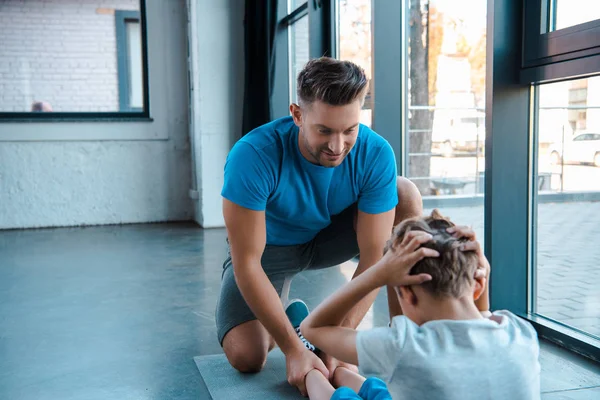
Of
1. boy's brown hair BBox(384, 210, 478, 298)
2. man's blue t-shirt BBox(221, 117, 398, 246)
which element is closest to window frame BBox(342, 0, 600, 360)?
man's blue t-shirt BBox(221, 117, 398, 246)

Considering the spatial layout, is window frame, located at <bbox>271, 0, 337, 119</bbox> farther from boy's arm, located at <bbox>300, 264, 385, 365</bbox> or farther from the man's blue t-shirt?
boy's arm, located at <bbox>300, 264, 385, 365</bbox>

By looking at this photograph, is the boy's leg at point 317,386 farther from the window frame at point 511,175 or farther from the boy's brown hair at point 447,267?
the window frame at point 511,175

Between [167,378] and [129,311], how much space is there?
0.85 meters

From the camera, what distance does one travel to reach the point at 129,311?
2770 mm

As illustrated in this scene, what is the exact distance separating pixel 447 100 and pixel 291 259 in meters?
2.18

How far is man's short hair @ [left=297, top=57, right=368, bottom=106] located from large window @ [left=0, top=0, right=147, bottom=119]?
14.0 ft

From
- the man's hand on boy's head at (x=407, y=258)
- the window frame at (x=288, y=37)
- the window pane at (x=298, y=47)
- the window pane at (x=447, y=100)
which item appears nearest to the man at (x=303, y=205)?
the man's hand on boy's head at (x=407, y=258)

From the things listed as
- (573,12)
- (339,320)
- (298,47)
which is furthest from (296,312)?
(298,47)

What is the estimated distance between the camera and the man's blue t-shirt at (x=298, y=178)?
1.75 meters

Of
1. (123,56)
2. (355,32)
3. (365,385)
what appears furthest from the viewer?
(123,56)

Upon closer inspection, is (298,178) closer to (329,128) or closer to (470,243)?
(329,128)

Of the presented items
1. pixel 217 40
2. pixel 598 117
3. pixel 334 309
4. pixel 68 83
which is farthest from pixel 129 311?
pixel 68 83

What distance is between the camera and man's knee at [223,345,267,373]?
193 centimetres

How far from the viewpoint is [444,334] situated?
3.23 feet
